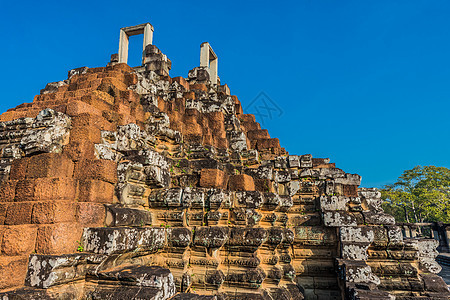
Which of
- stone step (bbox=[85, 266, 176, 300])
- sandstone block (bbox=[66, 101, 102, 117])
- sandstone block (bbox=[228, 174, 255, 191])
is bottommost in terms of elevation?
stone step (bbox=[85, 266, 176, 300])

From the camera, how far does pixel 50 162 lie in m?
3.92

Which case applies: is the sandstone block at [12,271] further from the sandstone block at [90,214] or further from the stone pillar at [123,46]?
the stone pillar at [123,46]

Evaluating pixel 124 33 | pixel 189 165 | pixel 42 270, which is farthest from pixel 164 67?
pixel 42 270

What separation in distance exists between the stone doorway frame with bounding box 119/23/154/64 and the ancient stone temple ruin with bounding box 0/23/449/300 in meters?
3.30

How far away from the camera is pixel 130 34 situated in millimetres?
11523

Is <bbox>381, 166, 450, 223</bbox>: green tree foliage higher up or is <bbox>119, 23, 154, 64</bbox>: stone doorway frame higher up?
<bbox>119, 23, 154, 64</bbox>: stone doorway frame

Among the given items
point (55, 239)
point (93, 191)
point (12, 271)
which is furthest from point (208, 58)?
point (12, 271)

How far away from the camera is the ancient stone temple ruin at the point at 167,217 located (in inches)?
140

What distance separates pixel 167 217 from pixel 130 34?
920cm

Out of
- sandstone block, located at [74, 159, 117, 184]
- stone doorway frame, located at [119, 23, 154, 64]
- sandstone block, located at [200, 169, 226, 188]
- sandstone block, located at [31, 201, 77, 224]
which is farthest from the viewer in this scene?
stone doorway frame, located at [119, 23, 154, 64]

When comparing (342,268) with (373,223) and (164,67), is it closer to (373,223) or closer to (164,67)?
(373,223)

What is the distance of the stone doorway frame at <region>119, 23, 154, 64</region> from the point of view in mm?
10668

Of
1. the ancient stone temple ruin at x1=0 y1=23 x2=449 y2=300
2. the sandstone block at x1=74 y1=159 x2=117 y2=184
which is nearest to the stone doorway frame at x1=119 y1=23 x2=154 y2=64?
the ancient stone temple ruin at x1=0 y1=23 x2=449 y2=300

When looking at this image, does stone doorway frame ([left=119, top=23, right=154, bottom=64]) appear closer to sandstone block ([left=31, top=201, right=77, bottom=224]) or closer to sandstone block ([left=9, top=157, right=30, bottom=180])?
sandstone block ([left=9, top=157, right=30, bottom=180])
